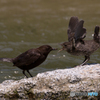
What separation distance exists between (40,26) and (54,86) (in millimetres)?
9126

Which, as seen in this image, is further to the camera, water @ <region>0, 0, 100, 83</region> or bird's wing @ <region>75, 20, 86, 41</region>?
water @ <region>0, 0, 100, 83</region>

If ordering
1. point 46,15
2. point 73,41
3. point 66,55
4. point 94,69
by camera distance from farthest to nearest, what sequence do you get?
point 46,15
point 66,55
point 73,41
point 94,69

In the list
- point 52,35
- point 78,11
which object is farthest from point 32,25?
point 78,11

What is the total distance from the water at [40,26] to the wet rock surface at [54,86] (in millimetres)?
2533

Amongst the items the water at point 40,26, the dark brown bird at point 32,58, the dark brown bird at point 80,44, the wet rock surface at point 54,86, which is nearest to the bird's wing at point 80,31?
the dark brown bird at point 80,44

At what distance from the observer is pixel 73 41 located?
22.4ft

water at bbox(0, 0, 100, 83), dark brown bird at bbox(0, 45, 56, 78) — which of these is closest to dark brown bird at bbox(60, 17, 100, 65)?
dark brown bird at bbox(0, 45, 56, 78)

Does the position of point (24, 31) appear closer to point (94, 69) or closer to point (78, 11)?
point (78, 11)

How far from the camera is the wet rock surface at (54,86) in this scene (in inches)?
201

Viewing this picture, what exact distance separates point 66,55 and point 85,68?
4444 millimetres

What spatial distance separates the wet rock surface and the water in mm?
2533

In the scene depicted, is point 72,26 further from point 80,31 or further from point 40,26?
point 40,26

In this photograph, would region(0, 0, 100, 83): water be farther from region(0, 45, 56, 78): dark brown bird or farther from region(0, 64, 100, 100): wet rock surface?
region(0, 64, 100, 100): wet rock surface

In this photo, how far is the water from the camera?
9312mm
